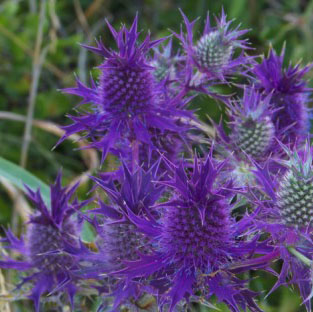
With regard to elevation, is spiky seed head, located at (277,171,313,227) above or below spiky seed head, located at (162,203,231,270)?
above

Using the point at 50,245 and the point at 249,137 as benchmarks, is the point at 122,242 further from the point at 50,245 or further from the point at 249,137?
the point at 249,137

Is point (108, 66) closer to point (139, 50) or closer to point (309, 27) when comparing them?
point (139, 50)

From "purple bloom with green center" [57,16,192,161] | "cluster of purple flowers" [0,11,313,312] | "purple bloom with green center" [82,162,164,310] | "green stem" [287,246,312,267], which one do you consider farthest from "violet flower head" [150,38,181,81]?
"green stem" [287,246,312,267]

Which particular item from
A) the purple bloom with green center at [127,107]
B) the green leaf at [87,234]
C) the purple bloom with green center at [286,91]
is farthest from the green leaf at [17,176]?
the purple bloom with green center at [286,91]

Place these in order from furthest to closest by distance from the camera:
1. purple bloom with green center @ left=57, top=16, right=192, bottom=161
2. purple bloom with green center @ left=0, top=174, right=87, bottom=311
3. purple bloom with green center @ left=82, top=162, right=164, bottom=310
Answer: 1. purple bloom with green center @ left=0, top=174, right=87, bottom=311
2. purple bloom with green center @ left=57, top=16, right=192, bottom=161
3. purple bloom with green center @ left=82, top=162, right=164, bottom=310

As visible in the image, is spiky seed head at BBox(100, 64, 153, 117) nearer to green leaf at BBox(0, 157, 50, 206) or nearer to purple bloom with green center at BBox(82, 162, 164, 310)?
purple bloom with green center at BBox(82, 162, 164, 310)

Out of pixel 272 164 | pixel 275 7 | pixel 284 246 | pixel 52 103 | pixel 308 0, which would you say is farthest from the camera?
pixel 308 0

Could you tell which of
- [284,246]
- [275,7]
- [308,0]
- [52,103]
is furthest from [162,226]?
[308,0]

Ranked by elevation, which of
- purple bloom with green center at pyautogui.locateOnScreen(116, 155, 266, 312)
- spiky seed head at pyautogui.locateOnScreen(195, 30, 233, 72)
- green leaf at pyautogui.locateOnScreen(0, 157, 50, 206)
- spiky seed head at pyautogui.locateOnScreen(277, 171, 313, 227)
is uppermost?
spiky seed head at pyautogui.locateOnScreen(195, 30, 233, 72)
